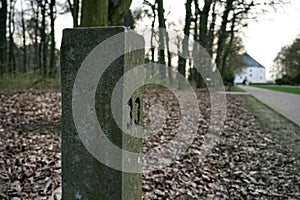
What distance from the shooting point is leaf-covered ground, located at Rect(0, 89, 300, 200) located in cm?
405

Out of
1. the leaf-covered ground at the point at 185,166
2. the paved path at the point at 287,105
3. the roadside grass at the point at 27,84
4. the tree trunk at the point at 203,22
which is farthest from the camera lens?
the tree trunk at the point at 203,22

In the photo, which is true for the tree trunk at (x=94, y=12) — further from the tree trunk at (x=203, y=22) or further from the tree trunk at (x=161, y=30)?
the tree trunk at (x=203, y=22)

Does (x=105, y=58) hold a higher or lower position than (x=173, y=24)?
lower

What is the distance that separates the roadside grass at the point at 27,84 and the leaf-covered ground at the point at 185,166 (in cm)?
590

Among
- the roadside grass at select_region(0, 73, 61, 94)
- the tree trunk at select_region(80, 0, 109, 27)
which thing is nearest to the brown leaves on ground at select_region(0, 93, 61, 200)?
the tree trunk at select_region(80, 0, 109, 27)

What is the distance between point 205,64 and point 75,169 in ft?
72.1

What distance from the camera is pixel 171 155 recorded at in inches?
229

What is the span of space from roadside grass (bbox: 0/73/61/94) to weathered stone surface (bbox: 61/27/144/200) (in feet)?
40.8

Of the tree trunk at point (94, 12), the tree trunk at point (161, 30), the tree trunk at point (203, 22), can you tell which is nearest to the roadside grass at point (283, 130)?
the tree trunk at point (94, 12)

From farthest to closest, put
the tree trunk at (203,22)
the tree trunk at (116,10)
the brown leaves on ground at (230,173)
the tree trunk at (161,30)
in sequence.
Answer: the tree trunk at (203,22), the tree trunk at (161,30), the tree trunk at (116,10), the brown leaves on ground at (230,173)

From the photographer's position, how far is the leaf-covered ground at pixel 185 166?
4047 mm

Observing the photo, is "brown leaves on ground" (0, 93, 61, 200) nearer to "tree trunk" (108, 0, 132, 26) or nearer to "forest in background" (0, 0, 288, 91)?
"tree trunk" (108, 0, 132, 26)

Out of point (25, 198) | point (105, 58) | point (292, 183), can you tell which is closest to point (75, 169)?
point (105, 58)

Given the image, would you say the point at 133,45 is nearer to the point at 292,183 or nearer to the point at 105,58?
the point at 105,58
